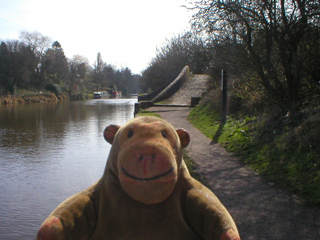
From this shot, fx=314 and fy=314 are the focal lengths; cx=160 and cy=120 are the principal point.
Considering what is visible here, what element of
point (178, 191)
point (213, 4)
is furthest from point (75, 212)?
point (213, 4)

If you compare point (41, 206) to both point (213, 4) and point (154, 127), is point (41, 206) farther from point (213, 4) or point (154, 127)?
point (213, 4)

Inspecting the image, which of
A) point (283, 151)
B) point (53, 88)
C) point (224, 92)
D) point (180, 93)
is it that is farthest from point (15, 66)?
point (283, 151)

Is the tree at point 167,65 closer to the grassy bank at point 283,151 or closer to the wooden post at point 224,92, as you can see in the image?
the wooden post at point 224,92

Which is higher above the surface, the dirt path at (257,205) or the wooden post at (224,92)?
the wooden post at (224,92)

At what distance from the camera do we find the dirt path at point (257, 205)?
3.62m

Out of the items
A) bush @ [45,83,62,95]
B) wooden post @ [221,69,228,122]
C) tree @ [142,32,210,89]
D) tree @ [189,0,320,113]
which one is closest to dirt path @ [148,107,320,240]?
tree @ [189,0,320,113]

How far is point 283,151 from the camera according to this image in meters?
6.42

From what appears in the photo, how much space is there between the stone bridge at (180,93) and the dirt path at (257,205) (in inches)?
462

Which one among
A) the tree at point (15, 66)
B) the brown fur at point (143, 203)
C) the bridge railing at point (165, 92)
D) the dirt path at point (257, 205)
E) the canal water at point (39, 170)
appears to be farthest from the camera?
the tree at point (15, 66)

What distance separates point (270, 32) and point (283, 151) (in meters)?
3.17

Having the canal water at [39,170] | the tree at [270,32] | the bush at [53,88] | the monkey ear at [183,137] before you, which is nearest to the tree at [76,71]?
the bush at [53,88]

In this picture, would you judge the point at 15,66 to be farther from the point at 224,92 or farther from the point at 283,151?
the point at 283,151

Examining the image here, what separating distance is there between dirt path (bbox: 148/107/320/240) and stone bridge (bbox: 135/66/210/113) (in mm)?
11729

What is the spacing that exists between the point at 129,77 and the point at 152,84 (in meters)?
72.9
